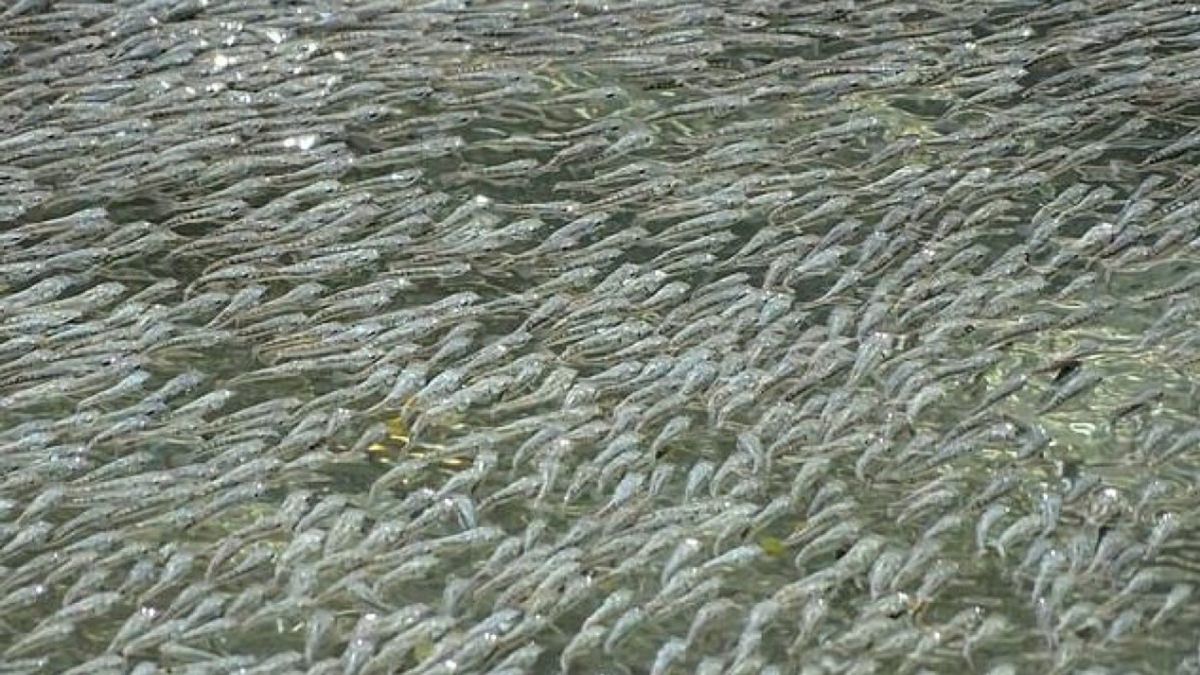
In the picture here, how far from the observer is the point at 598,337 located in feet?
8.07

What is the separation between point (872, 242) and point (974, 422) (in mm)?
398

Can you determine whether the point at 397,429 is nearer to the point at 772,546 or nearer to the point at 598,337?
the point at 598,337

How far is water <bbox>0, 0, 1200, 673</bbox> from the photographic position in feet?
6.83

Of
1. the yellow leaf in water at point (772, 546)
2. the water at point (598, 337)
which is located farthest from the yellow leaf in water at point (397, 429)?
the yellow leaf in water at point (772, 546)

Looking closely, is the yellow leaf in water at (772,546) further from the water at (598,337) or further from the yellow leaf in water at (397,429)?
the yellow leaf in water at (397,429)

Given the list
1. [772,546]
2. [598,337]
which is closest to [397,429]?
[598,337]

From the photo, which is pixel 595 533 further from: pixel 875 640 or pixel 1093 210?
pixel 1093 210

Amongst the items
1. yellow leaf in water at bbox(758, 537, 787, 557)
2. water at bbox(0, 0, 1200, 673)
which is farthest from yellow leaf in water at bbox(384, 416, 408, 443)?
yellow leaf in water at bbox(758, 537, 787, 557)

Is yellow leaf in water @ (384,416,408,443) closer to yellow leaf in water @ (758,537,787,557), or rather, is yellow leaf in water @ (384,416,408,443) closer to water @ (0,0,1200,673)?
water @ (0,0,1200,673)

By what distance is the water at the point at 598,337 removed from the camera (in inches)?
82.0

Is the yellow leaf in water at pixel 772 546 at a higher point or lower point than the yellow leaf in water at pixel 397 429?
lower

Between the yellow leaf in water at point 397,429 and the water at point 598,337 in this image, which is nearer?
the water at point 598,337

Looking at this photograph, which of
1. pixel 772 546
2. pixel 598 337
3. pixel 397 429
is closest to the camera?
pixel 772 546

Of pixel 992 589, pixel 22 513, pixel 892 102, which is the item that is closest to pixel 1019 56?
pixel 892 102
